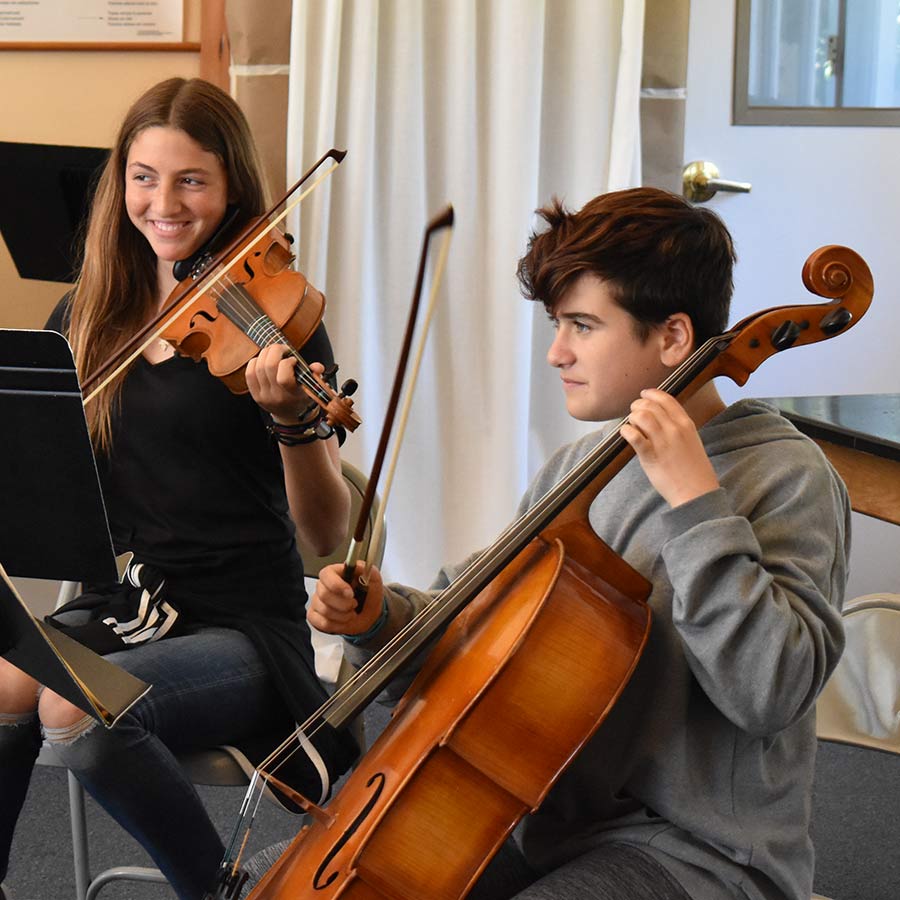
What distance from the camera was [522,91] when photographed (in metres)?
2.46

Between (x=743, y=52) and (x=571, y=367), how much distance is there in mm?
1768

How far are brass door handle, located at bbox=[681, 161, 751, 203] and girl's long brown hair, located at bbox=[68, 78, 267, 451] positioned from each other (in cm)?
129

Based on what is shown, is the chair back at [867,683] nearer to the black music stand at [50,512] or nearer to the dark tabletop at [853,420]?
the dark tabletop at [853,420]

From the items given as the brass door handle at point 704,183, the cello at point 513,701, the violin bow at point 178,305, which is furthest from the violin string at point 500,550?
the brass door handle at point 704,183

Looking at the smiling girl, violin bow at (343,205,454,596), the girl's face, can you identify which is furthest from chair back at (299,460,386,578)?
violin bow at (343,205,454,596)

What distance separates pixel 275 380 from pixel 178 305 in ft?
0.80

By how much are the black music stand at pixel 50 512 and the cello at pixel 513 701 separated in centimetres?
20

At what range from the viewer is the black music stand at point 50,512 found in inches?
37.4

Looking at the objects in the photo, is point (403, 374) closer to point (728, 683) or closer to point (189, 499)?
point (728, 683)

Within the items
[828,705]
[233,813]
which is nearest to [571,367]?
[828,705]

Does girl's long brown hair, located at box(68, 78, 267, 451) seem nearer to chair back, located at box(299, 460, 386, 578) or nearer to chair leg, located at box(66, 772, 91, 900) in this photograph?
chair back, located at box(299, 460, 386, 578)

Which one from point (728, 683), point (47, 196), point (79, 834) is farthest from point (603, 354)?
point (47, 196)

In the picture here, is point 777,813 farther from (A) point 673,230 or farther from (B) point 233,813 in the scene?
(B) point 233,813

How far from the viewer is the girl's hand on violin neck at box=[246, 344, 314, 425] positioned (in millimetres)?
1321
